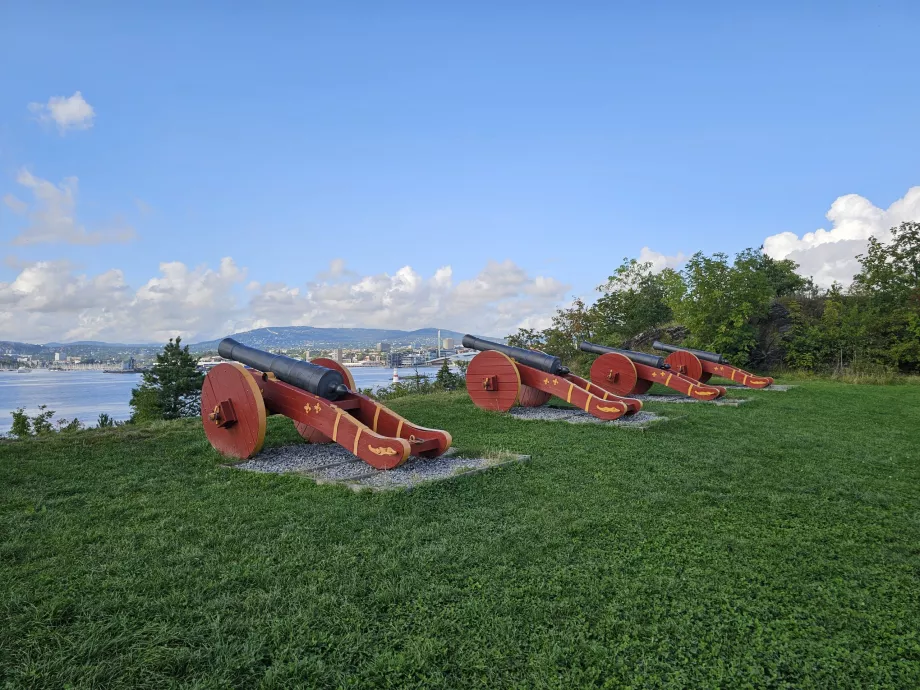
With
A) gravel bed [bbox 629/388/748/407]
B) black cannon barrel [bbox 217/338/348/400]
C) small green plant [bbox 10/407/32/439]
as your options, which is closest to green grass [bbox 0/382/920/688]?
black cannon barrel [bbox 217/338/348/400]

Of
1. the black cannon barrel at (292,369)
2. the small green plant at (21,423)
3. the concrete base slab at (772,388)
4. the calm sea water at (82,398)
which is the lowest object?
the small green plant at (21,423)

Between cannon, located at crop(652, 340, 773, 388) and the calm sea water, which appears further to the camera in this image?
cannon, located at crop(652, 340, 773, 388)

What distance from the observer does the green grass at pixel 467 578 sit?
6.78ft

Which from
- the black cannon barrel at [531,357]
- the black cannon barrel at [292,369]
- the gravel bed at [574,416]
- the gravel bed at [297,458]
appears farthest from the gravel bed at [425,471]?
the black cannon barrel at [531,357]

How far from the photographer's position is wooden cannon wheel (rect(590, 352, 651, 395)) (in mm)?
11406

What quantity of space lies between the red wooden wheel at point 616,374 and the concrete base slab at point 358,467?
6301 mm

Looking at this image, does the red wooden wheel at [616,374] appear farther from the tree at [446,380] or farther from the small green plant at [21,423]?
the small green plant at [21,423]

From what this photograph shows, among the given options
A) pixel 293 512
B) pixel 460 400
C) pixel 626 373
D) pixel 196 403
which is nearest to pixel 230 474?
pixel 293 512

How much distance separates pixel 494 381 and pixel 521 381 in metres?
0.45

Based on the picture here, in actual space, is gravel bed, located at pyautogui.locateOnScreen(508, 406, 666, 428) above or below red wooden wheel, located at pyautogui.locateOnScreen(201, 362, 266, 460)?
below

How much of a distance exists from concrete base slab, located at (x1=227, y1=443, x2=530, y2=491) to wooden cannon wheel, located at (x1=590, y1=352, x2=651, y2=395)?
630cm

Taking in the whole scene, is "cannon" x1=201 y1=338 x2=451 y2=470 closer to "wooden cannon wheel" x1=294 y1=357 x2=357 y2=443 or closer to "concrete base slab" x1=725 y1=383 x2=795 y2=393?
"wooden cannon wheel" x1=294 y1=357 x2=357 y2=443

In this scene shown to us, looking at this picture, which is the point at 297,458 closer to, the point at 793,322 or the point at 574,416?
the point at 574,416

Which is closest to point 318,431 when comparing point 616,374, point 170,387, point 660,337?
point 616,374
